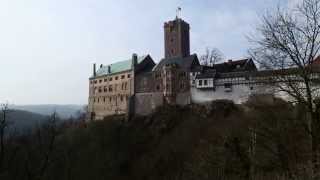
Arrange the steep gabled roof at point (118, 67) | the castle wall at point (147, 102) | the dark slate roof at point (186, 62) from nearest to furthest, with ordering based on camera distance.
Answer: the dark slate roof at point (186, 62) → the castle wall at point (147, 102) → the steep gabled roof at point (118, 67)

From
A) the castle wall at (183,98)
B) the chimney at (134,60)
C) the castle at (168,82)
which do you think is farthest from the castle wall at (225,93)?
the chimney at (134,60)

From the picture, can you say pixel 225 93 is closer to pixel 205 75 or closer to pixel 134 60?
pixel 205 75

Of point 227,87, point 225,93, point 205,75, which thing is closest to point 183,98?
point 205,75

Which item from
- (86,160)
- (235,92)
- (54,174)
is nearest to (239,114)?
(235,92)

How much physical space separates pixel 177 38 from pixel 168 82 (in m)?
12.6

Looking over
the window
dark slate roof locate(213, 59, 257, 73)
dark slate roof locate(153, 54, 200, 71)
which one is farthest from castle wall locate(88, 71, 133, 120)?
the window

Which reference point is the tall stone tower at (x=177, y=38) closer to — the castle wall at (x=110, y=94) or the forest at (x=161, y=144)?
the castle wall at (x=110, y=94)

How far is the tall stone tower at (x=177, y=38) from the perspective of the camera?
57156 mm

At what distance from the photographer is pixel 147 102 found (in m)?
51.3

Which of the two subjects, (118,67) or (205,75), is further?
(118,67)

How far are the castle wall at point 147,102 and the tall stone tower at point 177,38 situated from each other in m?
9.19

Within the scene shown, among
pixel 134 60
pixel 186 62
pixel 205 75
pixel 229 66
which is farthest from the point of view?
pixel 134 60

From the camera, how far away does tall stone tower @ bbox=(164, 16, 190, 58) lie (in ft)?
188

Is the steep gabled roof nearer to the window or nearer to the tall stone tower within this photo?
the tall stone tower
